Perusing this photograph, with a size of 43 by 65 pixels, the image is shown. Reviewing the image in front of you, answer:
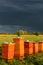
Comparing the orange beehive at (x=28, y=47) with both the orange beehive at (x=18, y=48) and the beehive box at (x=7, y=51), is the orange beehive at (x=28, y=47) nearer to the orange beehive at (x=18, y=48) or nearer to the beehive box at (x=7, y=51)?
the orange beehive at (x=18, y=48)

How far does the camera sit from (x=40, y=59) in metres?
14.9

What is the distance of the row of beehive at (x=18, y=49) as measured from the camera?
13.9 m

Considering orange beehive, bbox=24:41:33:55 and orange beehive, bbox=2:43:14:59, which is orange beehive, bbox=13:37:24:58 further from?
orange beehive, bbox=24:41:33:55

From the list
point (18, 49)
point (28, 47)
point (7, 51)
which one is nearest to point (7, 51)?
point (7, 51)

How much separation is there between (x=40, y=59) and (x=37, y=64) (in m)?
0.75

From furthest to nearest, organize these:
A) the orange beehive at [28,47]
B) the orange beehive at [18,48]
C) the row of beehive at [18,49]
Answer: the orange beehive at [28,47] < the orange beehive at [18,48] < the row of beehive at [18,49]

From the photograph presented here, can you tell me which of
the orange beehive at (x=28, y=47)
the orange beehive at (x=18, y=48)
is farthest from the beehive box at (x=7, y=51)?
the orange beehive at (x=28, y=47)

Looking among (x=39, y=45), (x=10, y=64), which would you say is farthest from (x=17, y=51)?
(x=39, y=45)

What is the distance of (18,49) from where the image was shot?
14.8 metres

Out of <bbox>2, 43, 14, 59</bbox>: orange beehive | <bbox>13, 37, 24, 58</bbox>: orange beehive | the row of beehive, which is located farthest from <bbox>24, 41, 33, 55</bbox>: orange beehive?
<bbox>2, 43, 14, 59</bbox>: orange beehive

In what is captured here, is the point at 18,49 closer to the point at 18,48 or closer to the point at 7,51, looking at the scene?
the point at 18,48

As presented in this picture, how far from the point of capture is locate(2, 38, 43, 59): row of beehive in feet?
45.5

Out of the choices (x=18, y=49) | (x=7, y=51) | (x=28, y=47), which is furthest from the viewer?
(x=28, y=47)

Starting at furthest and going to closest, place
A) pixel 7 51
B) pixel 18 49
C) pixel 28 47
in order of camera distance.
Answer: pixel 28 47 < pixel 18 49 < pixel 7 51
